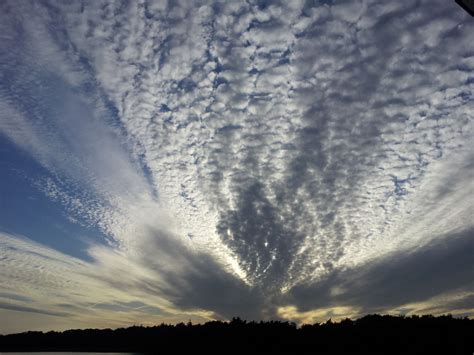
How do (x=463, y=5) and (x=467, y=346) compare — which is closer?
(x=463, y=5)

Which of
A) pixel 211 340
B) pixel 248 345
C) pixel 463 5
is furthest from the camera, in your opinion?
pixel 211 340

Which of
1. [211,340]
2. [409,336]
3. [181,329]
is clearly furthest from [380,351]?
[181,329]

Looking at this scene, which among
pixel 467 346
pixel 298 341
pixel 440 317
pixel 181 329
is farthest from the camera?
pixel 181 329

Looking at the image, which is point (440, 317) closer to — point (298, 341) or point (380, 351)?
point (380, 351)

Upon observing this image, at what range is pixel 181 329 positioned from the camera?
635 ft

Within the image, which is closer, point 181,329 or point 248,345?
point 248,345

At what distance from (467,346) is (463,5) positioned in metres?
136

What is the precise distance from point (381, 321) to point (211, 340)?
282ft

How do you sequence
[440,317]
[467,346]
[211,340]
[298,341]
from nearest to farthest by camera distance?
→ 1. [467,346]
2. [440,317]
3. [298,341]
4. [211,340]

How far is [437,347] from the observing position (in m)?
105

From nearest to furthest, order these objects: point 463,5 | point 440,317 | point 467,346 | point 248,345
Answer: point 463,5 → point 467,346 → point 440,317 → point 248,345

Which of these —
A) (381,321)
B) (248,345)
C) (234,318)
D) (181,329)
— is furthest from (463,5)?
(181,329)

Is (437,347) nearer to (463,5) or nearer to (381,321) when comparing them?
(381,321)

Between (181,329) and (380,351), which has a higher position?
(181,329)
